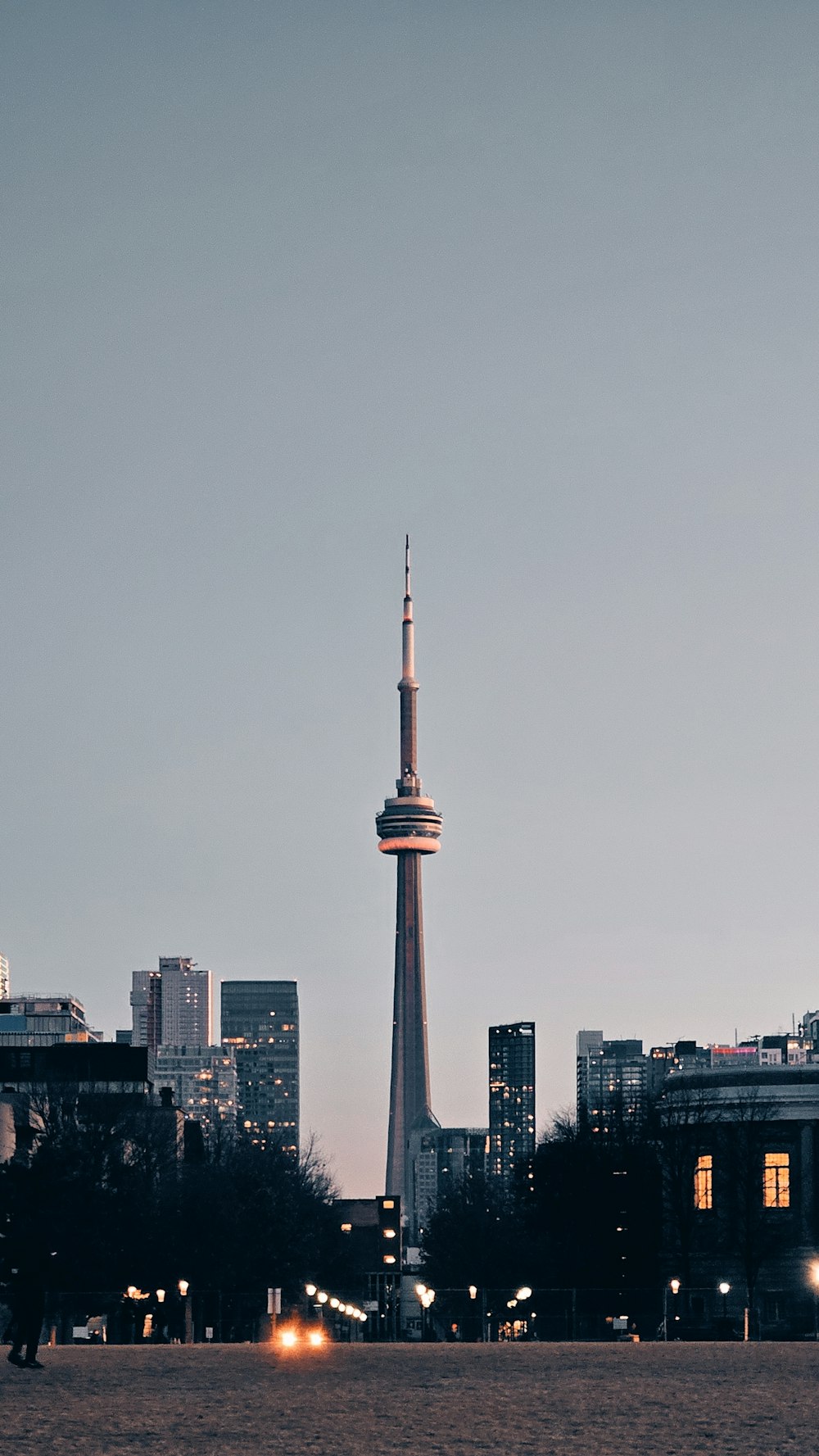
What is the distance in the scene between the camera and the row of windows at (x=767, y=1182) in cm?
12431

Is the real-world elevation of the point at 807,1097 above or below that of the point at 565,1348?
above

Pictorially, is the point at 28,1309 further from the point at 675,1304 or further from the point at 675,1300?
the point at 675,1300

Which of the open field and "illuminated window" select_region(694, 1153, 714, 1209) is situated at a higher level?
"illuminated window" select_region(694, 1153, 714, 1209)

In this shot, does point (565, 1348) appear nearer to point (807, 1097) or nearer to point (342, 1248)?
point (807, 1097)

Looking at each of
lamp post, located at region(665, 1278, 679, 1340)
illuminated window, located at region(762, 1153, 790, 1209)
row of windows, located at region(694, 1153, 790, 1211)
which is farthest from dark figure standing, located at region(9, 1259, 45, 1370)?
illuminated window, located at region(762, 1153, 790, 1209)

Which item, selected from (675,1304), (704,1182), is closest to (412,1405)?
(675,1304)

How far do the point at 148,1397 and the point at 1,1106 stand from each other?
99964 mm

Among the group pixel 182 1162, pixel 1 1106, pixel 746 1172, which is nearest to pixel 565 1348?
pixel 746 1172

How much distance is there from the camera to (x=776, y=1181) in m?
125

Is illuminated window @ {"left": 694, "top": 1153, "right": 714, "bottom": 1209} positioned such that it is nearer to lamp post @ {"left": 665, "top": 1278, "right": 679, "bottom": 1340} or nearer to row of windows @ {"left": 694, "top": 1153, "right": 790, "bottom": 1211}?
row of windows @ {"left": 694, "top": 1153, "right": 790, "bottom": 1211}

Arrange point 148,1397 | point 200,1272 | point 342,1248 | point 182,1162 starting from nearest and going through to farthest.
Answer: point 148,1397 → point 200,1272 → point 182,1162 → point 342,1248

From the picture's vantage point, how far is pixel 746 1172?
122625 mm

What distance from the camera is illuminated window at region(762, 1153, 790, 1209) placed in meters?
125

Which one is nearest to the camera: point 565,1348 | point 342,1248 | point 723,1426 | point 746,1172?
point 723,1426
